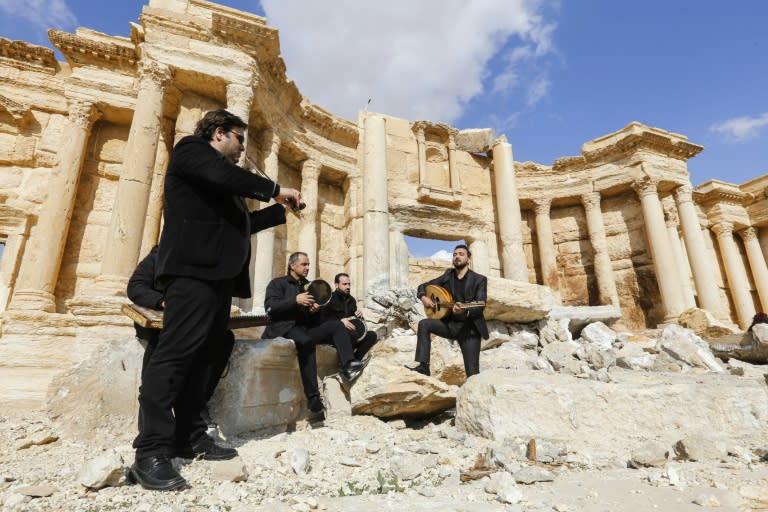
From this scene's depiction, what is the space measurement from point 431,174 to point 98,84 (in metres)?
9.11

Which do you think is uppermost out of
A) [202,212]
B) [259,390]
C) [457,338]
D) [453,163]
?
[453,163]

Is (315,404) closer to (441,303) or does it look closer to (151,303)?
(151,303)

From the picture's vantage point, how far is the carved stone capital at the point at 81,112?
8.91 m

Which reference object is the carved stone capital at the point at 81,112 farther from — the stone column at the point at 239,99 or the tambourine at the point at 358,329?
the tambourine at the point at 358,329

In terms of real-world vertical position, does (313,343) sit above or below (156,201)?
below

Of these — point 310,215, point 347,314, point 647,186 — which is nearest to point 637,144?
point 647,186

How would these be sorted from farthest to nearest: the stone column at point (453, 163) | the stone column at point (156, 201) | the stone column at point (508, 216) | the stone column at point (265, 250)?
the stone column at point (453, 163)
the stone column at point (508, 216)
the stone column at point (265, 250)
the stone column at point (156, 201)

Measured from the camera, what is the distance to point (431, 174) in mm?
13219

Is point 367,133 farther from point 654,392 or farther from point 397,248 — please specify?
point 654,392

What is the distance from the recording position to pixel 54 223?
27.2ft

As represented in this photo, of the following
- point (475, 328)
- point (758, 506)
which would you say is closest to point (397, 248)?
point (475, 328)

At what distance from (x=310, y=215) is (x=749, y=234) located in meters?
20.2

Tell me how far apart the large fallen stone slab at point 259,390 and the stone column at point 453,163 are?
9.93 metres

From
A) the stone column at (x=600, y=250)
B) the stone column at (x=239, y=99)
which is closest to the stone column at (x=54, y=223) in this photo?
the stone column at (x=239, y=99)
